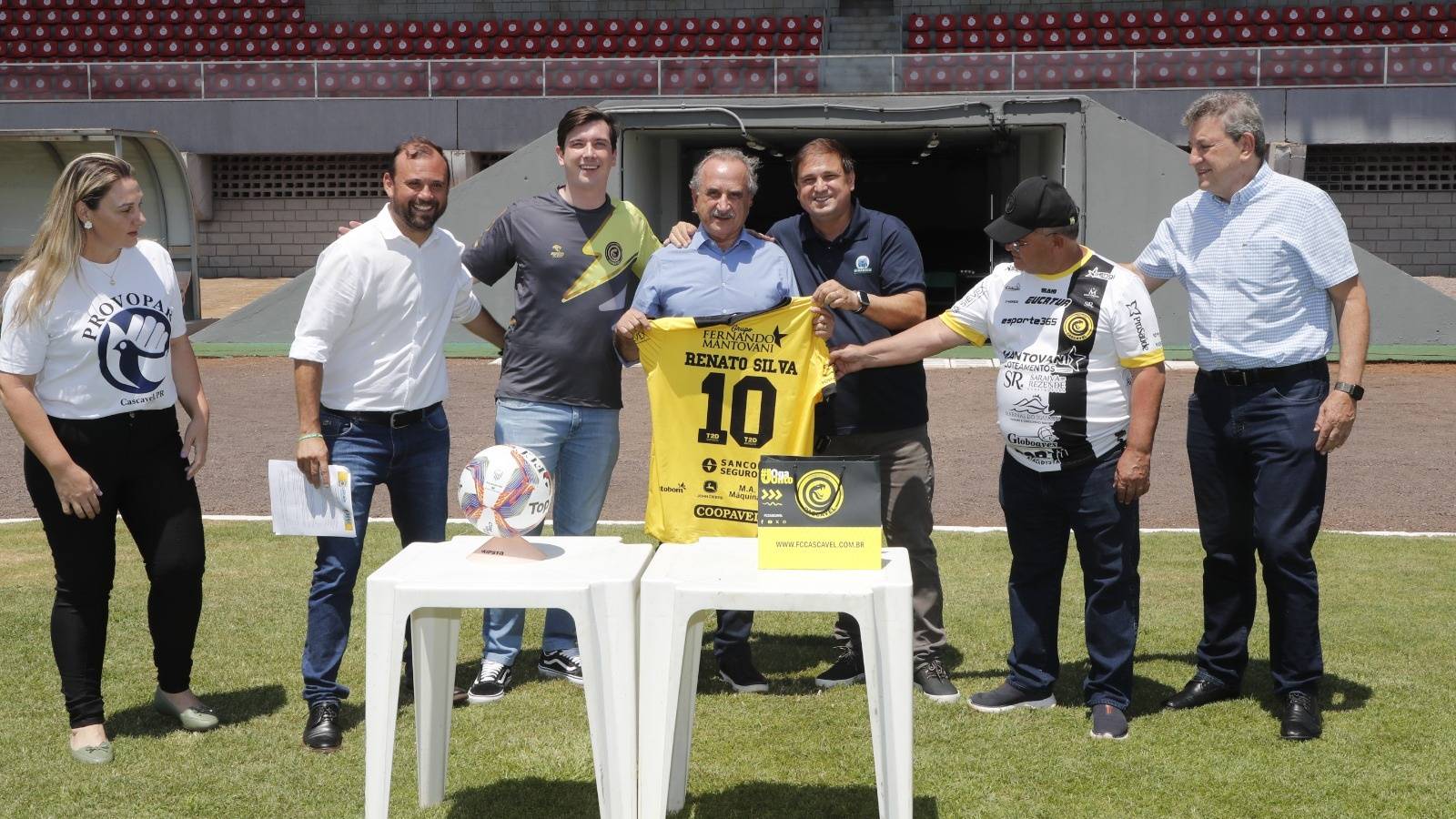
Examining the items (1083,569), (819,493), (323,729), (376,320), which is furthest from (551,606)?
(1083,569)

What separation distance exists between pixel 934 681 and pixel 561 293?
2003 millimetres

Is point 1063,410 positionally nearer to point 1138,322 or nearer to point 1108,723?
point 1138,322

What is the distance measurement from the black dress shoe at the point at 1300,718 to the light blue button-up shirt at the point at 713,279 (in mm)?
2202

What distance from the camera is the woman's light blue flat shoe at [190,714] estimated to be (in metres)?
4.68

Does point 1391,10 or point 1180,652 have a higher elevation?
point 1391,10

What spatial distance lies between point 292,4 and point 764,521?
96.4 ft

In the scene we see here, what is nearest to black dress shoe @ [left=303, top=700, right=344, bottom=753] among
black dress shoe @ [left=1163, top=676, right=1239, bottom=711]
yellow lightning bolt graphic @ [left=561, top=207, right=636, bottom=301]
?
yellow lightning bolt graphic @ [left=561, top=207, right=636, bottom=301]

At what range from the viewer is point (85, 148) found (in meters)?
19.0

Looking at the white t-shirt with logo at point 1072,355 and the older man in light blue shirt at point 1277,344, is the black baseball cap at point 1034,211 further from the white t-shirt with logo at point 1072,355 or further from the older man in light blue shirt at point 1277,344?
the older man in light blue shirt at point 1277,344

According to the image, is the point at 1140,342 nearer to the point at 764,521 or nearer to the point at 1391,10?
the point at 764,521

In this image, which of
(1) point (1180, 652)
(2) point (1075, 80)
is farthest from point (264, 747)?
(2) point (1075, 80)

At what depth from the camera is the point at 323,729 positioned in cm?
452

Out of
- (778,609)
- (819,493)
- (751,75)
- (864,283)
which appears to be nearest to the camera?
(778,609)

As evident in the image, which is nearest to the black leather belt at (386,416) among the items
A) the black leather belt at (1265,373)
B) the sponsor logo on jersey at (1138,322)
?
the sponsor logo on jersey at (1138,322)
